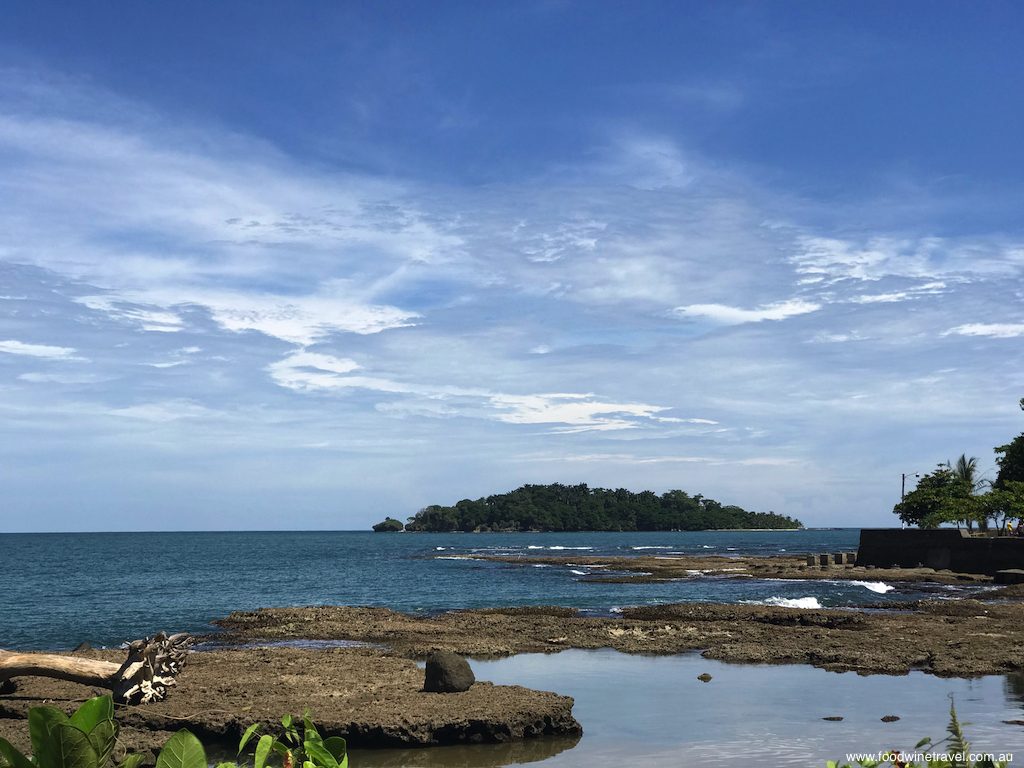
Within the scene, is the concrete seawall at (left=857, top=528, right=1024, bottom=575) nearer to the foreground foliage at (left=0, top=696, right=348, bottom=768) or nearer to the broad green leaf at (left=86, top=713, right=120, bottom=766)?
the foreground foliage at (left=0, top=696, right=348, bottom=768)

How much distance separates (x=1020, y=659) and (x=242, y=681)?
18.7 metres

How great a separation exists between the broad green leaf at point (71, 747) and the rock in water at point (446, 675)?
56.7 feet

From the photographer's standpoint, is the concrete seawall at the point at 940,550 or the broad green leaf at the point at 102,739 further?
the concrete seawall at the point at 940,550

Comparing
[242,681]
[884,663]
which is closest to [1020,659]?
[884,663]

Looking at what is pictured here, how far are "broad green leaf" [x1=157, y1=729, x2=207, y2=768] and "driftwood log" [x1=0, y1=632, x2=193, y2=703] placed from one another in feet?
55.1

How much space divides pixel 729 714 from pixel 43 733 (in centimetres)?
1791

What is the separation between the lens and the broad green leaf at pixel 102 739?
1838 mm

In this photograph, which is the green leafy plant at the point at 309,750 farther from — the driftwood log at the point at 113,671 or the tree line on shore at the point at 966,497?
the tree line on shore at the point at 966,497

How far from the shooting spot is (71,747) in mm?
1808

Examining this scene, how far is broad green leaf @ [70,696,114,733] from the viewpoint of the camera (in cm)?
182

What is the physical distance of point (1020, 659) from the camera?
23.4 meters

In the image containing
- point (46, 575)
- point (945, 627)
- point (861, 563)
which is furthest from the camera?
point (46, 575)

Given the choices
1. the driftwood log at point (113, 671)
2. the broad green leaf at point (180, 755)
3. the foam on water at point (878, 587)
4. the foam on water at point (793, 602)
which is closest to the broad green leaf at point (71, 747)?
the broad green leaf at point (180, 755)

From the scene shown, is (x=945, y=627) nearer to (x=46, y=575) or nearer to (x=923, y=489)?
(x=923, y=489)
